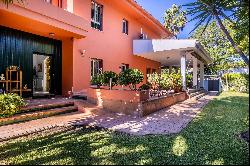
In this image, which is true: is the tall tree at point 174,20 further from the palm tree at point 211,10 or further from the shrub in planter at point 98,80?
the palm tree at point 211,10

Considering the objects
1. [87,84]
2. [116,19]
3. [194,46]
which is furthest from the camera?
[116,19]

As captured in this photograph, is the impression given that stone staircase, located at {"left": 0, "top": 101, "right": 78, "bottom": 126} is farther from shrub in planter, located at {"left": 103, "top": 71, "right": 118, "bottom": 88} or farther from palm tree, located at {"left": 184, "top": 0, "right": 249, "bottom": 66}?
palm tree, located at {"left": 184, "top": 0, "right": 249, "bottom": 66}

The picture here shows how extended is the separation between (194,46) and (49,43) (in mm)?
8579

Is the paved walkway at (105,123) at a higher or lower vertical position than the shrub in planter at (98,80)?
lower

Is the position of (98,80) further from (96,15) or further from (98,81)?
(96,15)

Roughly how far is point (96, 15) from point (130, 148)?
441 inches

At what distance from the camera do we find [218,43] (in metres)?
38.7

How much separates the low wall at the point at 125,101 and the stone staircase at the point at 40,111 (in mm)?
1147

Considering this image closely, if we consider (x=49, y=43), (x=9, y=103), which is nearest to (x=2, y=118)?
(x=9, y=103)

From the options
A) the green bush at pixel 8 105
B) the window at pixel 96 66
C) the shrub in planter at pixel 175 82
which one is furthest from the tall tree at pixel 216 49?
the green bush at pixel 8 105

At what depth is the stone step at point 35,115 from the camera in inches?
316

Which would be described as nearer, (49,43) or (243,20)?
(243,20)

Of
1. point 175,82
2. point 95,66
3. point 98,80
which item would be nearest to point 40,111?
point 98,80

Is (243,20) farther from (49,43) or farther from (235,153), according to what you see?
(49,43)
